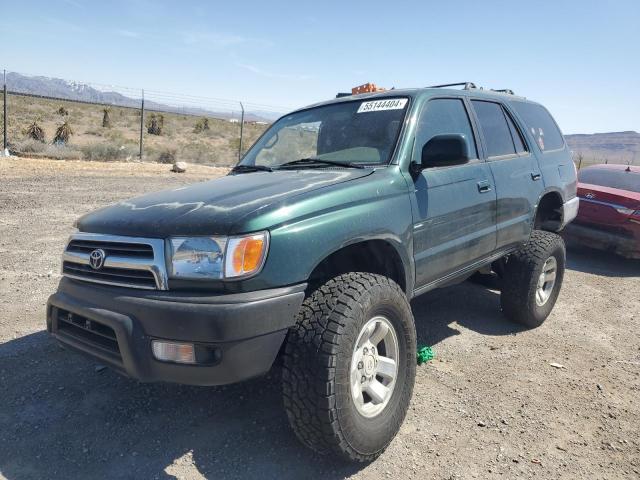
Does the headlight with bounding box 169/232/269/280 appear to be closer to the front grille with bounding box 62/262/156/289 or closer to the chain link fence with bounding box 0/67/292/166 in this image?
the front grille with bounding box 62/262/156/289

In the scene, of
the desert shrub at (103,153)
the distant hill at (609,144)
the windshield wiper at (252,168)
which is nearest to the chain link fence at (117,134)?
the desert shrub at (103,153)

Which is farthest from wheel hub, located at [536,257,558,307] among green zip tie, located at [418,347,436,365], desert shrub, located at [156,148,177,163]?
desert shrub, located at [156,148,177,163]

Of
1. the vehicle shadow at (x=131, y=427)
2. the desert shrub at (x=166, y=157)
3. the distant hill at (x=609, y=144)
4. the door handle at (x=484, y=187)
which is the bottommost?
the vehicle shadow at (x=131, y=427)

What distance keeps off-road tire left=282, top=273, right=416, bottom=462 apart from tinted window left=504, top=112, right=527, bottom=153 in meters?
2.59

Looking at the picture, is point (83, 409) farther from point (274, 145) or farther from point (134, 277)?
point (274, 145)

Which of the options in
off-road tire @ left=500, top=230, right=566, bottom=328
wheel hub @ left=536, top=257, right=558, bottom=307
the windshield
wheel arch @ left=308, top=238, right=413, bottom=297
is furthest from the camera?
wheel hub @ left=536, top=257, right=558, bottom=307

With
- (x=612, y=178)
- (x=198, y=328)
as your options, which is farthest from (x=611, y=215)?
(x=198, y=328)

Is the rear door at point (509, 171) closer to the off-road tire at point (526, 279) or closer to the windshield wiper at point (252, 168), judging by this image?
the off-road tire at point (526, 279)

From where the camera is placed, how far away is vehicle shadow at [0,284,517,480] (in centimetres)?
256

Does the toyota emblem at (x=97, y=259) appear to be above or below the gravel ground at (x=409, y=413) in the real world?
above

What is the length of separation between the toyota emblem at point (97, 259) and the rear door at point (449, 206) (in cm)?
179

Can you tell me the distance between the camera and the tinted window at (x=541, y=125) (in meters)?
4.82

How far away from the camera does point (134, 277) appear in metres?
2.45

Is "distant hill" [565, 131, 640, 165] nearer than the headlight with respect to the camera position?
No
